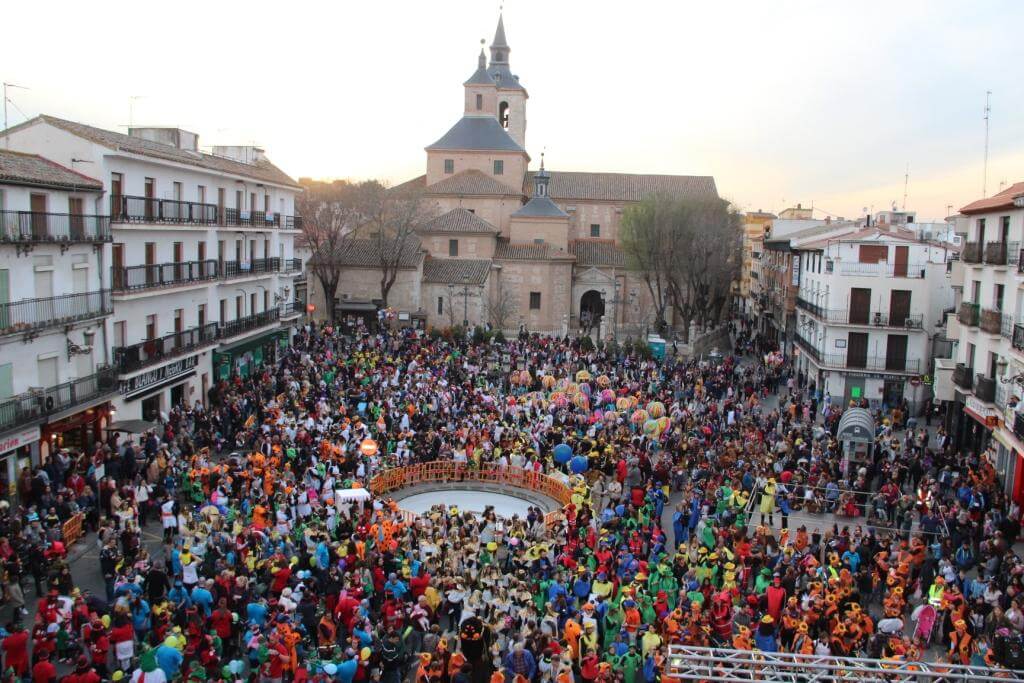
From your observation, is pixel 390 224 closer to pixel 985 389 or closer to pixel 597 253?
pixel 597 253

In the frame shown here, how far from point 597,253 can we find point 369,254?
16.7 metres

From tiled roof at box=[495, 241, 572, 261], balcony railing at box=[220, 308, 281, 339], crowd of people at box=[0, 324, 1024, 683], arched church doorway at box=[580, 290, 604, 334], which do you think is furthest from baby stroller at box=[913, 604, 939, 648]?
tiled roof at box=[495, 241, 572, 261]

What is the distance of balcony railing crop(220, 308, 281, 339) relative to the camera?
31691 millimetres

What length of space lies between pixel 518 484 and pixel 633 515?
5144mm

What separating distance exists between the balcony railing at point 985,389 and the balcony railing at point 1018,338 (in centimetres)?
183

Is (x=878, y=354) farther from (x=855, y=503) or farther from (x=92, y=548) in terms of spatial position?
(x=92, y=548)

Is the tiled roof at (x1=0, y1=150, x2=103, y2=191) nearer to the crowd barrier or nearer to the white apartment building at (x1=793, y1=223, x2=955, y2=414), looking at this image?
the crowd barrier

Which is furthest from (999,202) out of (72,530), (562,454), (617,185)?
(617,185)

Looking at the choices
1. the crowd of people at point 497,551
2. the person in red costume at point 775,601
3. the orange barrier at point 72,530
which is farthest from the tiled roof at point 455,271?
the person in red costume at point 775,601

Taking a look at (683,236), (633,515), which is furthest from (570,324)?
(633,515)

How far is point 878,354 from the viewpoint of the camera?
33281 millimetres

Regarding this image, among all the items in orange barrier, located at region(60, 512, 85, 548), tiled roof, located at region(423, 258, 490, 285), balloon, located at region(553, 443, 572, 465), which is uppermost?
tiled roof, located at region(423, 258, 490, 285)

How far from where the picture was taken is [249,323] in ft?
110

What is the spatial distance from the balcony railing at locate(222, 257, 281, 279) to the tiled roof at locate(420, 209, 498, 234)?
17340mm
